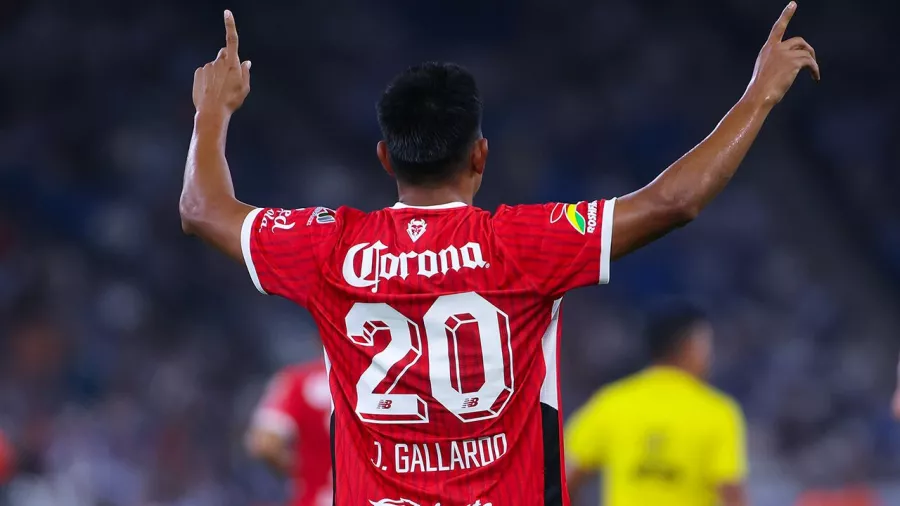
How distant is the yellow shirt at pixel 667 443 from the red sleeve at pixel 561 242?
286 cm

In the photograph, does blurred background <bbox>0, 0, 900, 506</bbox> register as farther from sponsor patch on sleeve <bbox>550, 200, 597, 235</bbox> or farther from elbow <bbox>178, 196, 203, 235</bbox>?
sponsor patch on sleeve <bbox>550, 200, 597, 235</bbox>

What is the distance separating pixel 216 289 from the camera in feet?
32.4

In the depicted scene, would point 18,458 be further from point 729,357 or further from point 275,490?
point 729,357

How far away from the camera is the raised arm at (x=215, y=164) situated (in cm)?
247

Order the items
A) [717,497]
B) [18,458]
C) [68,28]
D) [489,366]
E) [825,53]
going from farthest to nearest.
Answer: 1. [825,53]
2. [68,28]
3. [18,458]
4. [717,497]
5. [489,366]

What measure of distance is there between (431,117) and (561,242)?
38 centimetres

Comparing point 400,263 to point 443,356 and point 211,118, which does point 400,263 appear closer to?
point 443,356

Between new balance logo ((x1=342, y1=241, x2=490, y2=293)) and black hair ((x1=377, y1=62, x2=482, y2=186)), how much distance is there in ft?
0.64

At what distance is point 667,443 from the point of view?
5051 mm

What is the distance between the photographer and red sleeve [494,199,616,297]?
2287mm

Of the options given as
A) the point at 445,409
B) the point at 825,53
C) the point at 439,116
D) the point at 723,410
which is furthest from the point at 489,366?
the point at 825,53

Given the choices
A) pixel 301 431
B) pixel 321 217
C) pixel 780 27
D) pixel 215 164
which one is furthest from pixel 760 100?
pixel 301 431

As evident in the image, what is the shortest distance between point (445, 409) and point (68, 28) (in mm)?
9417

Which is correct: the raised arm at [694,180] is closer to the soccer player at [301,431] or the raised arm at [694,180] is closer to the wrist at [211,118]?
the wrist at [211,118]
